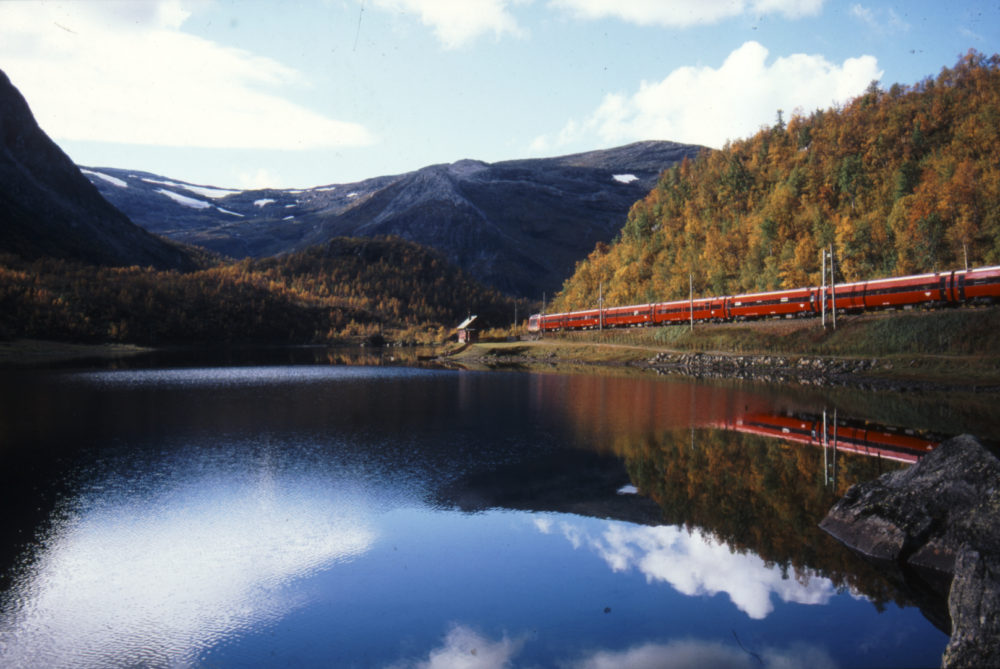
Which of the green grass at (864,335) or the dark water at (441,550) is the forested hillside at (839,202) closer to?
the green grass at (864,335)

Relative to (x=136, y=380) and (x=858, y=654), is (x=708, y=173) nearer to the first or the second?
(x=136, y=380)

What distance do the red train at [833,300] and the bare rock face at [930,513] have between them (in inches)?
1944

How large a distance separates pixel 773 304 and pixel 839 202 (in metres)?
40.5

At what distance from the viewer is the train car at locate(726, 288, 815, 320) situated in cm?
6950

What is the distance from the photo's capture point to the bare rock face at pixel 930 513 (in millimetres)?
12836

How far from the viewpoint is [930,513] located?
1397 centimetres

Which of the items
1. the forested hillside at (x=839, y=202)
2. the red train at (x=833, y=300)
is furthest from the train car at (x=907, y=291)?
the forested hillside at (x=839, y=202)

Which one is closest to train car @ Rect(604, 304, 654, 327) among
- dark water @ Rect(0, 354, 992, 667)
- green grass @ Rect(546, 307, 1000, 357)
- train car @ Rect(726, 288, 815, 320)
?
green grass @ Rect(546, 307, 1000, 357)

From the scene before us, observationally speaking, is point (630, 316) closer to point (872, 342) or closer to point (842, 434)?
point (872, 342)

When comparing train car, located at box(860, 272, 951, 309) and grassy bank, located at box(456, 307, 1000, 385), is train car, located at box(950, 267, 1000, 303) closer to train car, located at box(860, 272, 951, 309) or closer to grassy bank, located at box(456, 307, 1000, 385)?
train car, located at box(860, 272, 951, 309)

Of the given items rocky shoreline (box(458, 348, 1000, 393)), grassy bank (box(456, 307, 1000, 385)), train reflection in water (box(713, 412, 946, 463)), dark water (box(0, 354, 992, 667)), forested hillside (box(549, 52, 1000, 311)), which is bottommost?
dark water (box(0, 354, 992, 667))

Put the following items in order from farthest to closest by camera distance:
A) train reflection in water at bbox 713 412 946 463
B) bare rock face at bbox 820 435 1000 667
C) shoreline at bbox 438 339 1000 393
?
shoreline at bbox 438 339 1000 393 < train reflection in water at bbox 713 412 946 463 < bare rock face at bbox 820 435 1000 667

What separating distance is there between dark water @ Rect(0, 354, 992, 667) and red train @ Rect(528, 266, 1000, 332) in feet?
102

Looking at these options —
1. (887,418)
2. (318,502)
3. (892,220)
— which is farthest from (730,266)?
(318,502)
